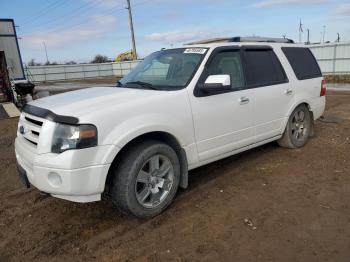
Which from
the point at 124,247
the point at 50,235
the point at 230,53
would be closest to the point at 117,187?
the point at 124,247

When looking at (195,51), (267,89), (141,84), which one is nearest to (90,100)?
(141,84)

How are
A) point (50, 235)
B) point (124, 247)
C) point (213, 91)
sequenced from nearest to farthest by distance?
point (124, 247) < point (50, 235) < point (213, 91)

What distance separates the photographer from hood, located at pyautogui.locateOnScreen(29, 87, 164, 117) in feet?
10.8

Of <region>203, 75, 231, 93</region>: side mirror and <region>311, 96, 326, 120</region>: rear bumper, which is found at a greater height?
<region>203, 75, 231, 93</region>: side mirror

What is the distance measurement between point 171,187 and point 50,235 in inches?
53.1

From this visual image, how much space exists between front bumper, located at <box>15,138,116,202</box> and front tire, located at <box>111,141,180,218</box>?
0.22 meters

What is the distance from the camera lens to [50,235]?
11.2 ft

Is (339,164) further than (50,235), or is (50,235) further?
(339,164)

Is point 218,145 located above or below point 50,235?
above

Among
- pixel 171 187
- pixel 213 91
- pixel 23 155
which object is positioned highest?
pixel 213 91

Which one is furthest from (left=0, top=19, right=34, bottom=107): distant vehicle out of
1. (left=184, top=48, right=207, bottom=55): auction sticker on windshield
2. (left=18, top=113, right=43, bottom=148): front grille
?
(left=184, top=48, right=207, bottom=55): auction sticker on windshield

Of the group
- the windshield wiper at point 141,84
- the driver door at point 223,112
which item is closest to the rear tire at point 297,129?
the driver door at point 223,112

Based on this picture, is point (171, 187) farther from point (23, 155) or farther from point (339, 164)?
point (339, 164)

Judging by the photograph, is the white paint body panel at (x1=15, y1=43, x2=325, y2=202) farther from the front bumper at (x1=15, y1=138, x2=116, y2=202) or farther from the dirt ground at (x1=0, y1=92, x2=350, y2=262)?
the dirt ground at (x1=0, y1=92, x2=350, y2=262)
